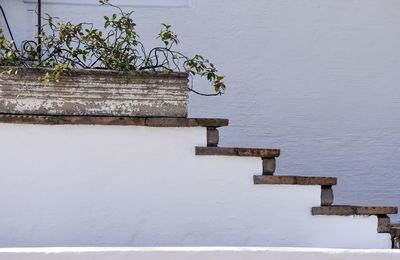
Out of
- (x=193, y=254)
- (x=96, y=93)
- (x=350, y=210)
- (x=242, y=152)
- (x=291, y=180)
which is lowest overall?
(x=193, y=254)

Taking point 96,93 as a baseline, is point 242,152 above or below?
below

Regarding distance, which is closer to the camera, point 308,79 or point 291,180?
point 291,180

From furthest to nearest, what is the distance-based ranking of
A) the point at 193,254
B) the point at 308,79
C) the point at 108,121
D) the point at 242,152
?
1. the point at 308,79
2. the point at 242,152
3. the point at 108,121
4. the point at 193,254

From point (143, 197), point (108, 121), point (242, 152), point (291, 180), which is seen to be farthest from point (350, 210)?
point (108, 121)

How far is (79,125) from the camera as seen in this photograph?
6641mm

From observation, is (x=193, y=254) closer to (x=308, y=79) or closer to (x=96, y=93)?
(x=96, y=93)

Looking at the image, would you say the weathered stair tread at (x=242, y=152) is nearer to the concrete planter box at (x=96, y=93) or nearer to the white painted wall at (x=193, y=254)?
the concrete planter box at (x=96, y=93)

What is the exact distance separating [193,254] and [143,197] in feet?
1.90

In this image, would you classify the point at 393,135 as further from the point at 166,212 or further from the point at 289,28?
the point at 166,212

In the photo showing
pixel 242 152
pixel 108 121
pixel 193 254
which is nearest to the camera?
pixel 193 254

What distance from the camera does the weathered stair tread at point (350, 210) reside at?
6.79 metres

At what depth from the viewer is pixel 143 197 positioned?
6.69m

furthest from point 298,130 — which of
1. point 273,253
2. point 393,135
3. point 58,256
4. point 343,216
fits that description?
point 58,256

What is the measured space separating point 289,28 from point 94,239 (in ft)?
8.57
